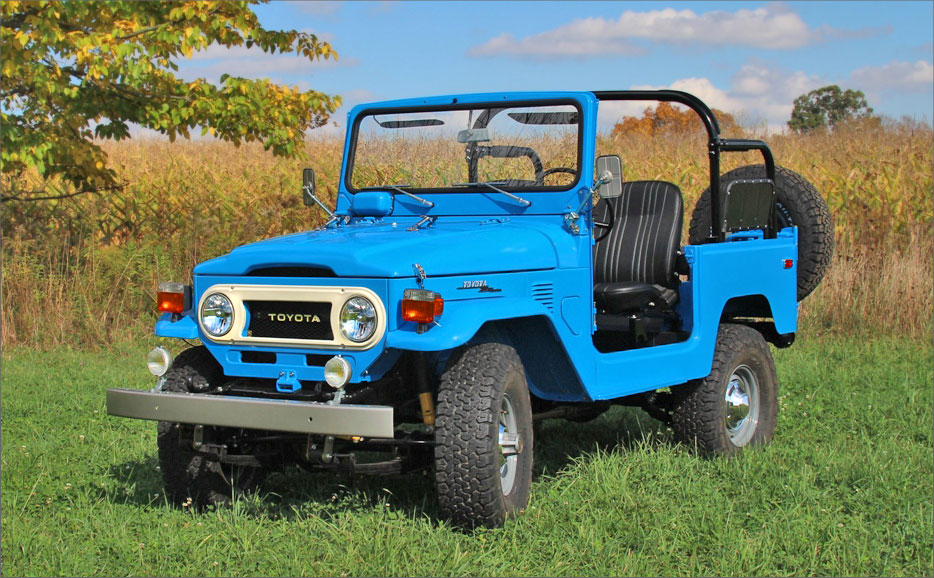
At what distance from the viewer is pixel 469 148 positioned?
19.2ft

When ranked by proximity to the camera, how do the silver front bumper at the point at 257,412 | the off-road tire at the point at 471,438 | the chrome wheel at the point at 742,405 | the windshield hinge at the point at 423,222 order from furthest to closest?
the chrome wheel at the point at 742,405 < the windshield hinge at the point at 423,222 < the off-road tire at the point at 471,438 < the silver front bumper at the point at 257,412

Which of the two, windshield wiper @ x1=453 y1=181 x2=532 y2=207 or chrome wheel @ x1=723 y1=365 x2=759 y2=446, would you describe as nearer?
windshield wiper @ x1=453 y1=181 x2=532 y2=207

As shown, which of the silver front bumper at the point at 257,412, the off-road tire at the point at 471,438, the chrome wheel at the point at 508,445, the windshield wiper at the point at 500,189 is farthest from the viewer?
the windshield wiper at the point at 500,189

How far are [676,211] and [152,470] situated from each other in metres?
3.44

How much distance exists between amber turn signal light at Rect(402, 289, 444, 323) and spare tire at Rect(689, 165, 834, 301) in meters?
3.07

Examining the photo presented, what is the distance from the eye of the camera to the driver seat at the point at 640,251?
233 inches

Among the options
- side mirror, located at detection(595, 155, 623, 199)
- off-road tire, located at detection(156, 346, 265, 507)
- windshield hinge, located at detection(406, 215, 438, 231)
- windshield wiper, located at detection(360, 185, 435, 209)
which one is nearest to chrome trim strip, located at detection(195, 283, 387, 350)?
off-road tire, located at detection(156, 346, 265, 507)

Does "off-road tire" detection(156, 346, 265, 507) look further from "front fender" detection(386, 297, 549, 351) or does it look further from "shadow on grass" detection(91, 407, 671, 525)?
→ "front fender" detection(386, 297, 549, 351)

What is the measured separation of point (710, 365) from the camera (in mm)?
5969

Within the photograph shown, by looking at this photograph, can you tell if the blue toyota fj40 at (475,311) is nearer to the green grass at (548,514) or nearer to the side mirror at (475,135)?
the side mirror at (475,135)

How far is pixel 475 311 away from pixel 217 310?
123cm

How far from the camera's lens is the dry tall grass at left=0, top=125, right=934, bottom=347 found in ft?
33.7

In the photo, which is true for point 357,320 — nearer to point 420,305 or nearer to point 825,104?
point 420,305

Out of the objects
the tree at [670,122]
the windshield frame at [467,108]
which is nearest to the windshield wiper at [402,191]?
the windshield frame at [467,108]
